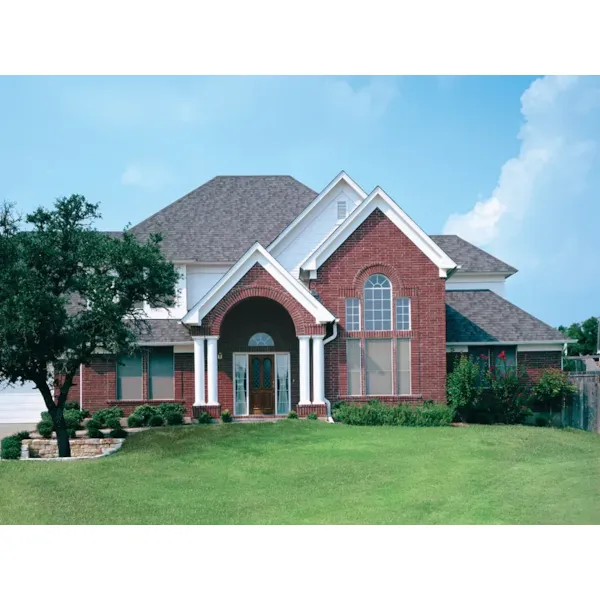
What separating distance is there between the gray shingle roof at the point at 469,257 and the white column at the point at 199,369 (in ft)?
36.5

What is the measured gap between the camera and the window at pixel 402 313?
24.2 metres

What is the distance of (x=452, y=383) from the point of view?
77.8 feet

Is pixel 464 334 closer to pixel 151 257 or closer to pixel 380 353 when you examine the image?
pixel 380 353

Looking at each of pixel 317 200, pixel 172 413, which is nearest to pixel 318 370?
pixel 172 413

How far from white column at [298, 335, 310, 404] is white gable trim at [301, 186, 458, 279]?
6.95 ft

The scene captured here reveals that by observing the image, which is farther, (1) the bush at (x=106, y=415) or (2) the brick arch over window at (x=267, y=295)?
(1) the bush at (x=106, y=415)

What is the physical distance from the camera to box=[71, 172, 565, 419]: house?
23.3 m

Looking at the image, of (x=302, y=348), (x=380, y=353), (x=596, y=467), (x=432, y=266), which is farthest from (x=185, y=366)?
(x=596, y=467)

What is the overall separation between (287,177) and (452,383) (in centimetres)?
1157

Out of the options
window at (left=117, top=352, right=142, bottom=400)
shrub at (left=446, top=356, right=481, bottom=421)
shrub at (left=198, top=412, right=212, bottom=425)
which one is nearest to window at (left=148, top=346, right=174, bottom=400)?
window at (left=117, top=352, right=142, bottom=400)

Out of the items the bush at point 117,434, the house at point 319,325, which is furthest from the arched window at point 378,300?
the bush at point 117,434

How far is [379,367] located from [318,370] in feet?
6.86

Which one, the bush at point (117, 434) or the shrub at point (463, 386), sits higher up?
the shrub at point (463, 386)

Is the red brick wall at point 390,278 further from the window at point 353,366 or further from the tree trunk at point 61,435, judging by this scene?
the tree trunk at point 61,435
